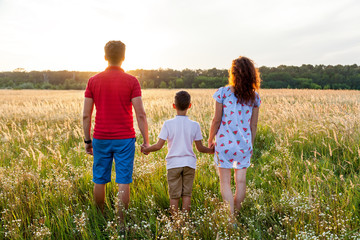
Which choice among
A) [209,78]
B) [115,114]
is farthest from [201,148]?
[209,78]

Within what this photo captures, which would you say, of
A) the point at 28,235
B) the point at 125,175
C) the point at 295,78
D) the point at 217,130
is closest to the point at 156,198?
the point at 125,175

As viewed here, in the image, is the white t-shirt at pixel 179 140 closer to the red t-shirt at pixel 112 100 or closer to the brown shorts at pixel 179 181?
the brown shorts at pixel 179 181

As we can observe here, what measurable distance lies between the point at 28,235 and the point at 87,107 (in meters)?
1.58

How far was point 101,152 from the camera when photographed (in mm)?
2906

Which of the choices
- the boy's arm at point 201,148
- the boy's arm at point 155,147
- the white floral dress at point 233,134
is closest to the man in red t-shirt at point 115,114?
the boy's arm at point 155,147

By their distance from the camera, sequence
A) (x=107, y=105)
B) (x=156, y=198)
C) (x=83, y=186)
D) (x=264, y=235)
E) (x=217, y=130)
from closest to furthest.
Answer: (x=264, y=235) → (x=107, y=105) → (x=217, y=130) → (x=156, y=198) → (x=83, y=186)

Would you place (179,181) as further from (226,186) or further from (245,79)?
(245,79)

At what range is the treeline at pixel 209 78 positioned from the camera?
67688 millimetres

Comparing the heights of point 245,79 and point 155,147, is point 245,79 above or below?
above

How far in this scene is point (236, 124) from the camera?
2.90m

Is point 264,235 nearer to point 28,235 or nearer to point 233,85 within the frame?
point 233,85

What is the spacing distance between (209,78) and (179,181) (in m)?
77.8

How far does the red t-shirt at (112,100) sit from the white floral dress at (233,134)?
1.10 metres

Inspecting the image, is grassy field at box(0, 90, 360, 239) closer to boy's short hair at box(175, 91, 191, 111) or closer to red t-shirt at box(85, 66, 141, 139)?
red t-shirt at box(85, 66, 141, 139)
